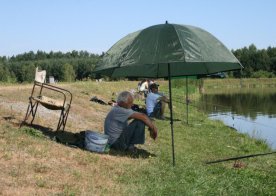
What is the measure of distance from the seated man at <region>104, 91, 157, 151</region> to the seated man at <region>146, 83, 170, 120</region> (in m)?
7.94

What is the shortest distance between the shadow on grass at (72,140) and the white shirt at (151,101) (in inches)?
261

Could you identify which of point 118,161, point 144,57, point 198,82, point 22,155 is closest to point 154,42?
point 144,57

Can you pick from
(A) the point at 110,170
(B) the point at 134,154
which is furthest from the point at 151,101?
(A) the point at 110,170

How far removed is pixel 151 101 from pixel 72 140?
25.0 feet

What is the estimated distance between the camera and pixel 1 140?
885 cm

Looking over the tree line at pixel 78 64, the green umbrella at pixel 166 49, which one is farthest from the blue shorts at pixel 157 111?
the tree line at pixel 78 64

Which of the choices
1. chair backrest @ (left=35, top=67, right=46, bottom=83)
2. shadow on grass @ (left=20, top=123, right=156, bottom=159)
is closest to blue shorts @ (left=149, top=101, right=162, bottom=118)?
shadow on grass @ (left=20, top=123, right=156, bottom=159)

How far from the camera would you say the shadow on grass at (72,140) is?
977 cm

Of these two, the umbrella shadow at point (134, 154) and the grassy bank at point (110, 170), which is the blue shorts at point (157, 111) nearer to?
the grassy bank at point (110, 170)

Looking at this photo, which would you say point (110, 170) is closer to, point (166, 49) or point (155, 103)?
point (166, 49)

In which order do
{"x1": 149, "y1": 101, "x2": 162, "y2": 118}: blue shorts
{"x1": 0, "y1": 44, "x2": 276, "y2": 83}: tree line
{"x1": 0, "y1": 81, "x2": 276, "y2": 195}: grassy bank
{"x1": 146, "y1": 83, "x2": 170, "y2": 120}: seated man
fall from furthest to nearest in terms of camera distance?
1. {"x1": 0, "y1": 44, "x2": 276, "y2": 83}: tree line
2. {"x1": 149, "y1": 101, "x2": 162, "y2": 118}: blue shorts
3. {"x1": 146, "y1": 83, "x2": 170, "y2": 120}: seated man
4. {"x1": 0, "y1": 81, "x2": 276, "y2": 195}: grassy bank

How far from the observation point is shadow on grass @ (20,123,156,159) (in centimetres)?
977

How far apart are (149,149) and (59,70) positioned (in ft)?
323

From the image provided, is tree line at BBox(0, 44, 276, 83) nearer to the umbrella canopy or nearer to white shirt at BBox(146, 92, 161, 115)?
white shirt at BBox(146, 92, 161, 115)
